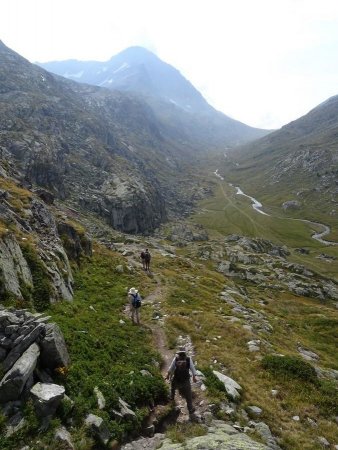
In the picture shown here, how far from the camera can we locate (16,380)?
656 inches

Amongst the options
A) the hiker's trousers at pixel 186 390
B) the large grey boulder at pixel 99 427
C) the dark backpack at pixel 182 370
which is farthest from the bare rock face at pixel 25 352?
the hiker's trousers at pixel 186 390

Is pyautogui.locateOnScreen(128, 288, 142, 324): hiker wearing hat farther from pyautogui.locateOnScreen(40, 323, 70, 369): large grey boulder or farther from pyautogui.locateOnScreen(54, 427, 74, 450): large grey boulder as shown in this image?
A: pyautogui.locateOnScreen(54, 427, 74, 450): large grey boulder

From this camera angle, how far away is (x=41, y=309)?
90.7 ft

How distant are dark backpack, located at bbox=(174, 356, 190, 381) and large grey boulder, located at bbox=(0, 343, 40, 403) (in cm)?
715

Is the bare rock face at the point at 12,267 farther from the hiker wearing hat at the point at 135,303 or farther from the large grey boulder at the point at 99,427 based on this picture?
the large grey boulder at the point at 99,427

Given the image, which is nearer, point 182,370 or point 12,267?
point 182,370

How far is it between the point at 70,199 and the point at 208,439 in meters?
163

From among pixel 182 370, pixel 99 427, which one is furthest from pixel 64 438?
pixel 182 370

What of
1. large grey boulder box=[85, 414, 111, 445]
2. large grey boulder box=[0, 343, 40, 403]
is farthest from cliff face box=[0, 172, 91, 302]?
large grey boulder box=[85, 414, 111, 445]

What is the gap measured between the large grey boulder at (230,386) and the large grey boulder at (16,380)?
37.8ft

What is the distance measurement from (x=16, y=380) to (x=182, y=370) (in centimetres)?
808

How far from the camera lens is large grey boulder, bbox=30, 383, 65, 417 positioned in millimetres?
16500

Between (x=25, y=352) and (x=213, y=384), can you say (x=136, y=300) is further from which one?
(x=25, y=352)

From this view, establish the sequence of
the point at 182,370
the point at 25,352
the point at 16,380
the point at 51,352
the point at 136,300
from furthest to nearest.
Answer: the point at 136,300
the point at 182,370
the point at 51,352
the point at 25,352
the point at 16,380
